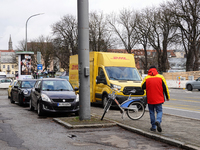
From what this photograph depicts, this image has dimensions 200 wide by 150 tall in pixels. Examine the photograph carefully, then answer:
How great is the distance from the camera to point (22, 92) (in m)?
17.0

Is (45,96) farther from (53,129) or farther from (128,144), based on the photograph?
(128,144)

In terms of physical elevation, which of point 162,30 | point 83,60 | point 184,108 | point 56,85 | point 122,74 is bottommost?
point 184,108

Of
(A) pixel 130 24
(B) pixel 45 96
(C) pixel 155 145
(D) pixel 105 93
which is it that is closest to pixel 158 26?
(A) pixel 130 24

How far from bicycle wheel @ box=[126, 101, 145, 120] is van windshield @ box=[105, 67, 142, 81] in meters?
4.31

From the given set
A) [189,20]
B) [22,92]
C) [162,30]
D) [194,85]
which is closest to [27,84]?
[22,92]

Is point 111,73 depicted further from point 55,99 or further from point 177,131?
point 177,131

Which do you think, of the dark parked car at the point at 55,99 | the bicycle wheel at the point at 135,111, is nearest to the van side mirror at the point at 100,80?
the dark parked car at the point at 55,99

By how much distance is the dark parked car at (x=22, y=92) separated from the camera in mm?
16844

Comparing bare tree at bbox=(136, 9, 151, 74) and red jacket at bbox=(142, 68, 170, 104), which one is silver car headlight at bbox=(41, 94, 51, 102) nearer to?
red jacket at bbox=(142, 68, 170, 104)

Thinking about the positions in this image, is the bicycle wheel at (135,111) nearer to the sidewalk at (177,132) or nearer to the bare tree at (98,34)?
the sidewalk at (177,132)

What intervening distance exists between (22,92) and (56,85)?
4448 millimetres

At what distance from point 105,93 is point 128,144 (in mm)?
7940

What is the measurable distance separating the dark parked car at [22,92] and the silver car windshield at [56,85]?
12.7 feet

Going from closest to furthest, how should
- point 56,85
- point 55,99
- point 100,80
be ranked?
point 55,99 → point 56,85 → point 100,80
